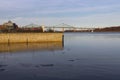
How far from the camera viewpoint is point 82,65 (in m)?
19.9

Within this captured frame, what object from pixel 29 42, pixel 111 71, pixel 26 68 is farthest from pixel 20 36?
pixel 111 71

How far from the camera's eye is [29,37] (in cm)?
5003

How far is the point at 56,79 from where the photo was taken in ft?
→ 49.0

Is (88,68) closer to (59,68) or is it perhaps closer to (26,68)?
(59,68)

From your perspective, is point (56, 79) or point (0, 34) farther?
point (0, 34)

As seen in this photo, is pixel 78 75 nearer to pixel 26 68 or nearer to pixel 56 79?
pixel 56 79

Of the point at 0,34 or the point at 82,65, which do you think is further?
the point at 0,34

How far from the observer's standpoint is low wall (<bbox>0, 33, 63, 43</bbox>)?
4778cm

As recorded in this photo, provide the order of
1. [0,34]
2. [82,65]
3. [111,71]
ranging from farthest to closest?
[0,34], [82,65], [111,71]

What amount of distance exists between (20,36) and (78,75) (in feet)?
112

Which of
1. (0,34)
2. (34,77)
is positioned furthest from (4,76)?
(0,34)

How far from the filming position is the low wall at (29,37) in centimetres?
4778

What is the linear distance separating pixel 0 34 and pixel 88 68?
31.1 meters

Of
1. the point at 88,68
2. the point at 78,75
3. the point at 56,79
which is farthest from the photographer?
the point at 88,68
